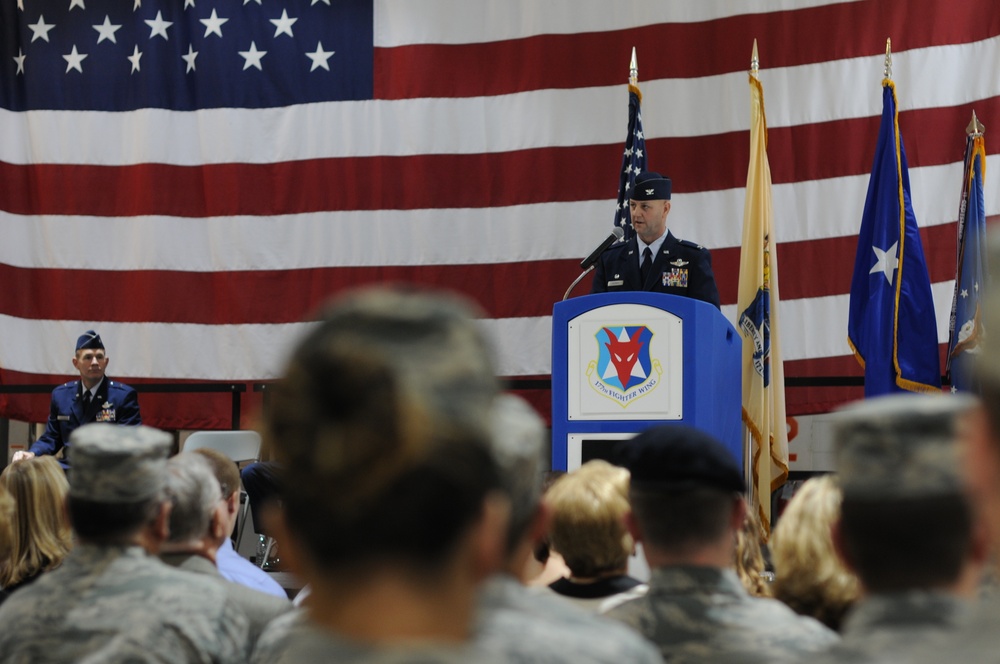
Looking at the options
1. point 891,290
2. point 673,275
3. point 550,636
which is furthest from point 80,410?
point 550,636

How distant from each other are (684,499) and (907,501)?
59 cm

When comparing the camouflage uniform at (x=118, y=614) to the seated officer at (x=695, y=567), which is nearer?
the seated officer at (x=695, y=567)

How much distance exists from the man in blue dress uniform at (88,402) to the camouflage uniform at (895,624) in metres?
6.22

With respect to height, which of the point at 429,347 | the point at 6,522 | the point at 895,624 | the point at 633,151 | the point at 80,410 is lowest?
the point at 80,410

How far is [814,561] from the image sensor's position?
5.46ft

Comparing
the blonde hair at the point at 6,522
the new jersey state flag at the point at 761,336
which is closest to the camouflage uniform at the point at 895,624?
the blonde hair at the point at 6,522

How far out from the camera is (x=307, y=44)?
790 centimetres

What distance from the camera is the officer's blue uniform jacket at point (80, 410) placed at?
6.77 m

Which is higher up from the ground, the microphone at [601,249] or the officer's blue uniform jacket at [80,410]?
the microphone at [601,249]

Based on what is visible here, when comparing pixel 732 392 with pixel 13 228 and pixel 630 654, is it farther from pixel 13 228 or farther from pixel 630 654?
pixel 13 228

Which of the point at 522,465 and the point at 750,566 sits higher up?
the point at 522,465

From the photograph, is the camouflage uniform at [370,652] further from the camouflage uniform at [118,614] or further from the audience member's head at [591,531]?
the audience member's head at [591,531]

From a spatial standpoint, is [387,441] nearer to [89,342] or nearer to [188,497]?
[188,497]

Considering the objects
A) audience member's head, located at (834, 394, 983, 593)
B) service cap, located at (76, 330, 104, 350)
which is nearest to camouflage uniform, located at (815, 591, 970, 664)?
audience member's head, located at (834, 394, 983, 593)
